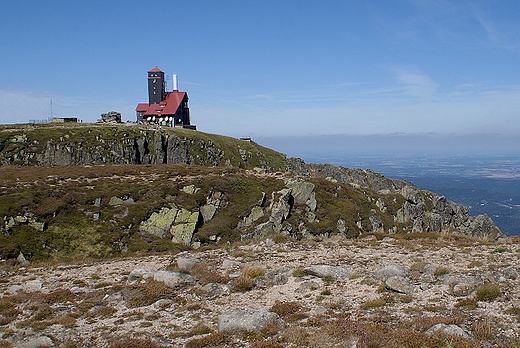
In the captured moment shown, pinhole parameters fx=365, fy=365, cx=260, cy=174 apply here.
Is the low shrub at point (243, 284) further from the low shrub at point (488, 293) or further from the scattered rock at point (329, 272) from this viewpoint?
the low shrub at point (488, 293)

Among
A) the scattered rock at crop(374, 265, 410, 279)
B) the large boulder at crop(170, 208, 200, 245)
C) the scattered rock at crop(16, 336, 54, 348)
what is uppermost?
the scattered rock at crop(374, 265, 410, 279)

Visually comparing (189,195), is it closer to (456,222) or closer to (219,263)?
(219,263)

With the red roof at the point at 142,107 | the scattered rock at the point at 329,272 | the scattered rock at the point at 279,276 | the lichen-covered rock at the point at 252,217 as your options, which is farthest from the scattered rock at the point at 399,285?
the red roof at the point at 142,107

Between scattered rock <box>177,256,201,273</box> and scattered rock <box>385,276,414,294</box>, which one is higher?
scattered rock <box>385,276,414,294</box>

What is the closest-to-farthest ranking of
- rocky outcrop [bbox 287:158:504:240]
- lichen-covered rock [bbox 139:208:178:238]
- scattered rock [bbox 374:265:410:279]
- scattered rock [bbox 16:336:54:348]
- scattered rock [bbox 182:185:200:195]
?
scattered rock [bbox 16:336:54:348]
scattered rock [bbox 374:265:410:279]
lichen-covered rock [bbox 139:208:178:238]
scattered rock [bbox 182:185:200:195]
rocky outcrop [bbox 287:158:504:240]

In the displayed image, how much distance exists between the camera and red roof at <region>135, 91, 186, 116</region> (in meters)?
144

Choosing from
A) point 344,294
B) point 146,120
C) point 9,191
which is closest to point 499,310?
point 344,294

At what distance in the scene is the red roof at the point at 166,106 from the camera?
144 metres

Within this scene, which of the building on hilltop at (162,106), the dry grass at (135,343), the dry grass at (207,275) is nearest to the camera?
the dry grass at (135,343)

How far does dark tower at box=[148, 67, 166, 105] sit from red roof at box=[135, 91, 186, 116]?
262 centimetres

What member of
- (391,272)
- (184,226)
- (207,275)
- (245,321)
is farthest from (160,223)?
(245,321)

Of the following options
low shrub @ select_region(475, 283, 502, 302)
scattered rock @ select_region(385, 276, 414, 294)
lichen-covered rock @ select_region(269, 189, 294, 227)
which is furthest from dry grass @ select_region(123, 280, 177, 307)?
lichen-covered rock @ select_region(269, 189, 294, 227)

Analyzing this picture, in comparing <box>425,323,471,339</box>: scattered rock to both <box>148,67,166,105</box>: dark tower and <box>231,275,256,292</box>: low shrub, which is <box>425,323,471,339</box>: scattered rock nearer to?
<box>231,275,256,292</box>: low shrub

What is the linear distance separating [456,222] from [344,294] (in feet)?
237
